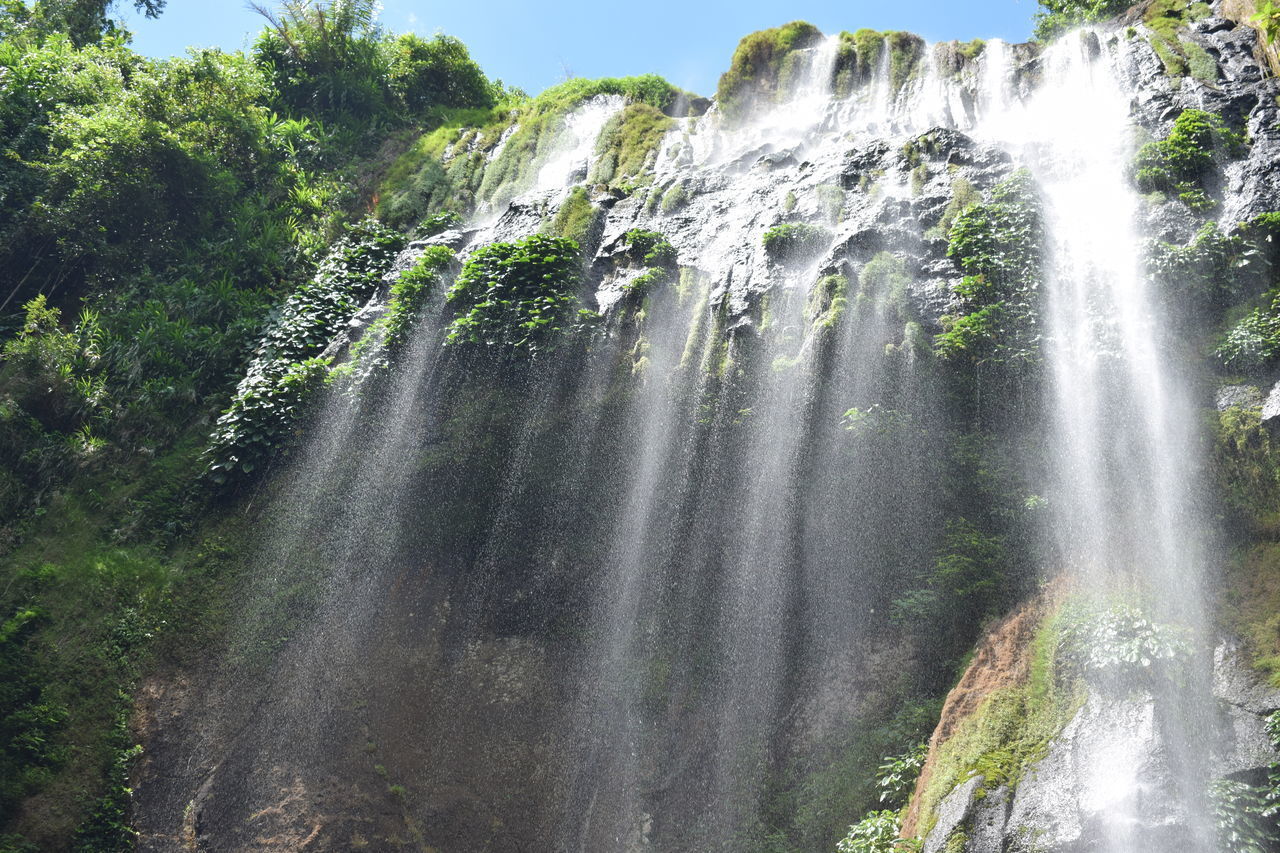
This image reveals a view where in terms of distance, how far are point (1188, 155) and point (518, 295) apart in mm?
9725

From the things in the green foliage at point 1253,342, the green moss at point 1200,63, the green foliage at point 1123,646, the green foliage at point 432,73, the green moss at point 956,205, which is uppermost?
the green foliage at point 432,73

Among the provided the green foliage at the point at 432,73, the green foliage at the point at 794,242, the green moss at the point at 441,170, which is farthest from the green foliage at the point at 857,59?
the green foliage at the point at 432,73

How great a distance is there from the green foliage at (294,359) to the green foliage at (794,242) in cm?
727

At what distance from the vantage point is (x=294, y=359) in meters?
14.2

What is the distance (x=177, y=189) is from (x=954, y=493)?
1636 centimetres

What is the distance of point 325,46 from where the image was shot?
2327 cm

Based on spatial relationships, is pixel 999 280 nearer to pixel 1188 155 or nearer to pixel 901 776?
pixel 1188 155

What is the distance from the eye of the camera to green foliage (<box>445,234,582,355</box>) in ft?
41.2

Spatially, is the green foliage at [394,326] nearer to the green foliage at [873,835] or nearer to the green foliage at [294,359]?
the green foliage at [294,359]

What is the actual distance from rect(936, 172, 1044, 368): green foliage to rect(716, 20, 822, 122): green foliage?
309 inches

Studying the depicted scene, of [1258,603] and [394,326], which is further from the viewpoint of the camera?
[394,326]

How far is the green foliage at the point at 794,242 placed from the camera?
41.9 ft

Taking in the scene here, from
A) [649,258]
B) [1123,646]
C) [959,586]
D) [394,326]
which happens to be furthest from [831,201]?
[1123,646]

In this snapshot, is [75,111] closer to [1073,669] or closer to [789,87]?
[789,87]
